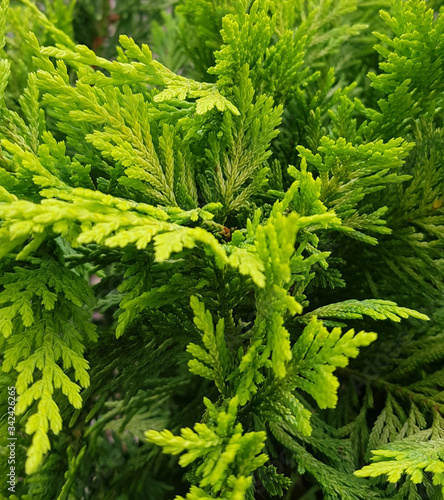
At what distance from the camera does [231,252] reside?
977mm

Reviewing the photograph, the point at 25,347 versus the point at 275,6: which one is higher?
the point at 275,6

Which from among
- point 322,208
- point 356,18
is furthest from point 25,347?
point 356,18

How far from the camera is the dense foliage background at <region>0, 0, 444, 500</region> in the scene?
0.94 metres

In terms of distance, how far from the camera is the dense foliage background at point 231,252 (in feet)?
3.08

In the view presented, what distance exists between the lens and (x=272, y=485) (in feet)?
3.62

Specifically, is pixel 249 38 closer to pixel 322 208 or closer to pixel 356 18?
pixel 322 208

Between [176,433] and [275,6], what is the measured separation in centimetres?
153

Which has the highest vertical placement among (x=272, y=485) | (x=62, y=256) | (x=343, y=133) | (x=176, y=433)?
(x=343, y=133)

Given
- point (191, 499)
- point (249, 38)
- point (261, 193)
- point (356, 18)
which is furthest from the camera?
point (356, 18)

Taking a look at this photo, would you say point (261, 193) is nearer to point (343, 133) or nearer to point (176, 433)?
point (343, 133)

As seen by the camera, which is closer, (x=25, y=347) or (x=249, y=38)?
(x=25, y=347)

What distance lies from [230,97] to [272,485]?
1.02 m

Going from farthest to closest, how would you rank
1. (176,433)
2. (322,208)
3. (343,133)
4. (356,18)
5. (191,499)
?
(356,18)
(176,433)
(343,133)
(322,208)
(191,499)

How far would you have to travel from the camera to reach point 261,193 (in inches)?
55.0
